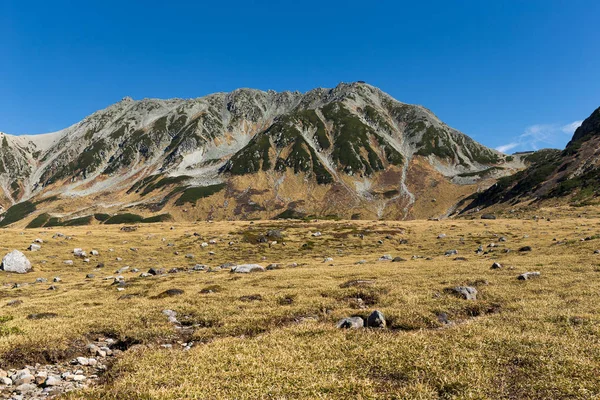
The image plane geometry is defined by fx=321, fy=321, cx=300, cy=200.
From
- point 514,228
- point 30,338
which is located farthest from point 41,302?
point 514,228

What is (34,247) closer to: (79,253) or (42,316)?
(79,253)

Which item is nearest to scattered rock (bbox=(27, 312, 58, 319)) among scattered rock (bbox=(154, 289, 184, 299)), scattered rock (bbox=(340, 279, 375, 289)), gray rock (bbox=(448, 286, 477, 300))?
scattered rock (bbox=(154, 289, 184, 299))

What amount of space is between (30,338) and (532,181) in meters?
216

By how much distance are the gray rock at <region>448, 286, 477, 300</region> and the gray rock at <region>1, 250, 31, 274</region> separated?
52543 millimetres

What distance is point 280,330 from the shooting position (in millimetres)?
15898

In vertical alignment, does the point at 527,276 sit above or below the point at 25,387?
above

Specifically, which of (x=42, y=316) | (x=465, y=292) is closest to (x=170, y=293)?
(x=42, y=316)

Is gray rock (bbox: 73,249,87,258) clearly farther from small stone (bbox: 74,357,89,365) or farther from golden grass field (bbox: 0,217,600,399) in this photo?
small stone (bbox: 74,357,89,365)

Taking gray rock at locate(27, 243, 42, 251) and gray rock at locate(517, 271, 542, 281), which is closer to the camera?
gray rock at locate(517, 271, 542, 281)

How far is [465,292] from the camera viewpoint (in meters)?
21.0

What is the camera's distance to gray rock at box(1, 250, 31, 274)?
4291 centimetres

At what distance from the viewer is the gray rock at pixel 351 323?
16095 mm

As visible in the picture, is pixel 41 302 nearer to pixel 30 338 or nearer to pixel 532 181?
pixel 30 338

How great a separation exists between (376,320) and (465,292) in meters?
8.31
